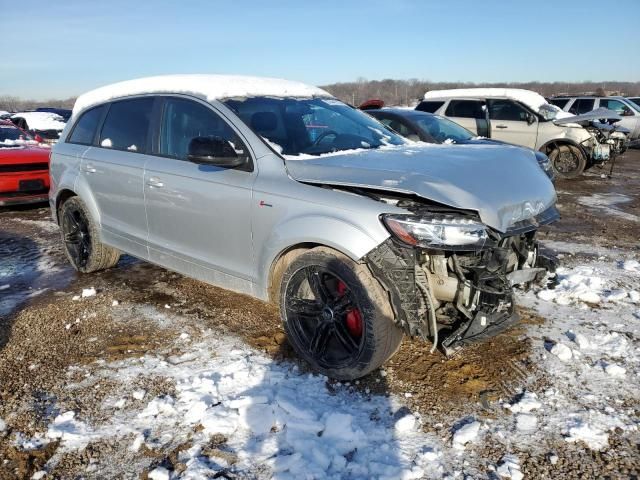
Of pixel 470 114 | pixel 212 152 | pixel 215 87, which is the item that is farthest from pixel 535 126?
pixel 212 152

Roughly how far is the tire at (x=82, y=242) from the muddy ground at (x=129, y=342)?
14 cm

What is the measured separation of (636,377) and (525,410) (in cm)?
85

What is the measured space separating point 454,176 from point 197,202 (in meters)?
1.85

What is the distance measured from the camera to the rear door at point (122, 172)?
423 cm

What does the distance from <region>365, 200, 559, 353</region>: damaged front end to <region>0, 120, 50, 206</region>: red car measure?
735cm

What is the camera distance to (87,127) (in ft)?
16.3

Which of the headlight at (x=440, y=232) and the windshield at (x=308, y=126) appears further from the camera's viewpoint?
the windshield at (x=308, y=126)


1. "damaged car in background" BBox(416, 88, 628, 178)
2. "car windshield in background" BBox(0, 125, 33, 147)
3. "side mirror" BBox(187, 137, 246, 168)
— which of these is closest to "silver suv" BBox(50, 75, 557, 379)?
"side mirror" BBox(187, 137, 246, 168)

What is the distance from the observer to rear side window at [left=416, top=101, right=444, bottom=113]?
12461 mm

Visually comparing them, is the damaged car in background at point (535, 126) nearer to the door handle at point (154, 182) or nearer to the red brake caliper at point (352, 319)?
the door handle at point (154, 182)

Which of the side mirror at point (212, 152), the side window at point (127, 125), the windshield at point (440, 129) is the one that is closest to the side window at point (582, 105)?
the windshield at point (440, 129)

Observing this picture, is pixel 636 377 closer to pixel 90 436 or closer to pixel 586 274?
pixel 586 274

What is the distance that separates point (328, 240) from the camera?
2.90m

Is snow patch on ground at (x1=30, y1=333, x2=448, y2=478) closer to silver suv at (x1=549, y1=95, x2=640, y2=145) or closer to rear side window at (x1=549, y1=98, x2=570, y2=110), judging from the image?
silver suv at (x1=549, y1=95, x2=640, y2=145)
